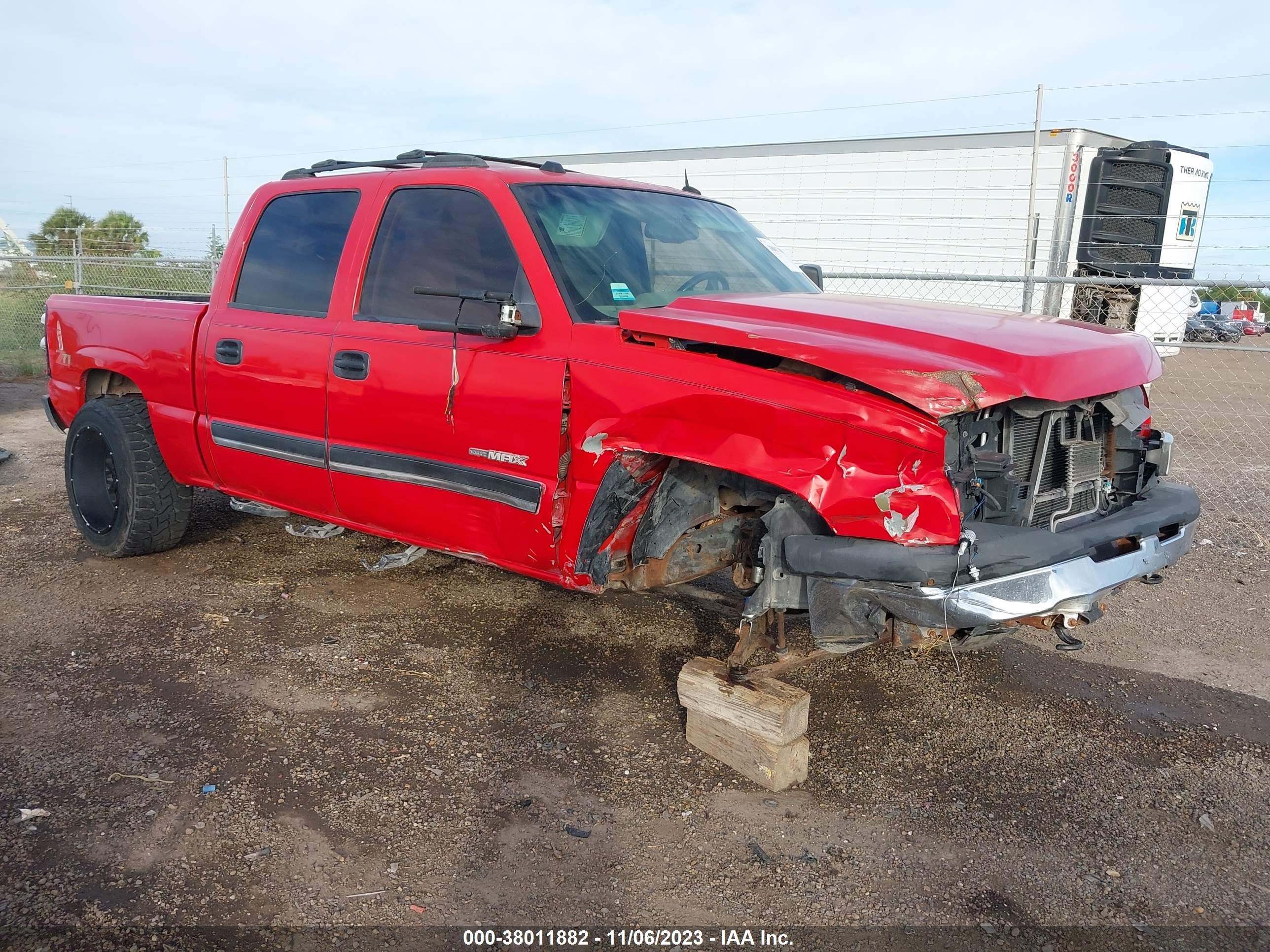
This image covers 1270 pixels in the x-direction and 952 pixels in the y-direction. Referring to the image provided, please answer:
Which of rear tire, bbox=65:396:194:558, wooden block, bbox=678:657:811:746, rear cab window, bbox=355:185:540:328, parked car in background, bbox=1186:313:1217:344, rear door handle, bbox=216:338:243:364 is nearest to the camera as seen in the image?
wooden block, bbox=678:657:811:746

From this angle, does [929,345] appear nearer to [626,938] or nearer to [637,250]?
[637,250]

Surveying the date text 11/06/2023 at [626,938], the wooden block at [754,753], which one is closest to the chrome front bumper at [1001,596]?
the wooden block at [754,753]

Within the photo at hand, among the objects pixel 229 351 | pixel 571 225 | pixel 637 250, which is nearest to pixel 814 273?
pixel 637 250

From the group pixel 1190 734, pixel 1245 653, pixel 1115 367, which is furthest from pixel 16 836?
pixel 1245 653

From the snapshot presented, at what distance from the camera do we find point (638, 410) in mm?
3115

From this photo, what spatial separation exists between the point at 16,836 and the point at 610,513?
77.8 inches

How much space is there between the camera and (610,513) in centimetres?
330

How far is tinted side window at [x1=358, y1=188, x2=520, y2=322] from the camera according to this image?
363 centimetres

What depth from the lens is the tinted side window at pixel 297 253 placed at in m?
4.18

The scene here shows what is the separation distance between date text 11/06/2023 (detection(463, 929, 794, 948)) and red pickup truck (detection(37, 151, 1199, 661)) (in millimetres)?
835

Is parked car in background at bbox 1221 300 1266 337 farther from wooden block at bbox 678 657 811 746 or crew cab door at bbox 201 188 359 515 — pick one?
crew cab door at bbox 201 188 359 515

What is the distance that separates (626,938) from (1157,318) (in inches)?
442

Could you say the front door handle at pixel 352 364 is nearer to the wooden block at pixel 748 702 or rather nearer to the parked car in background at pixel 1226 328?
the wooden block at pixel 748 702

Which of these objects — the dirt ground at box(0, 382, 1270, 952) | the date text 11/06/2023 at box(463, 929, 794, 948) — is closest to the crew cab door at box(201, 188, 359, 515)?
the dirt ground at box(0, 382, 1270, 952)
